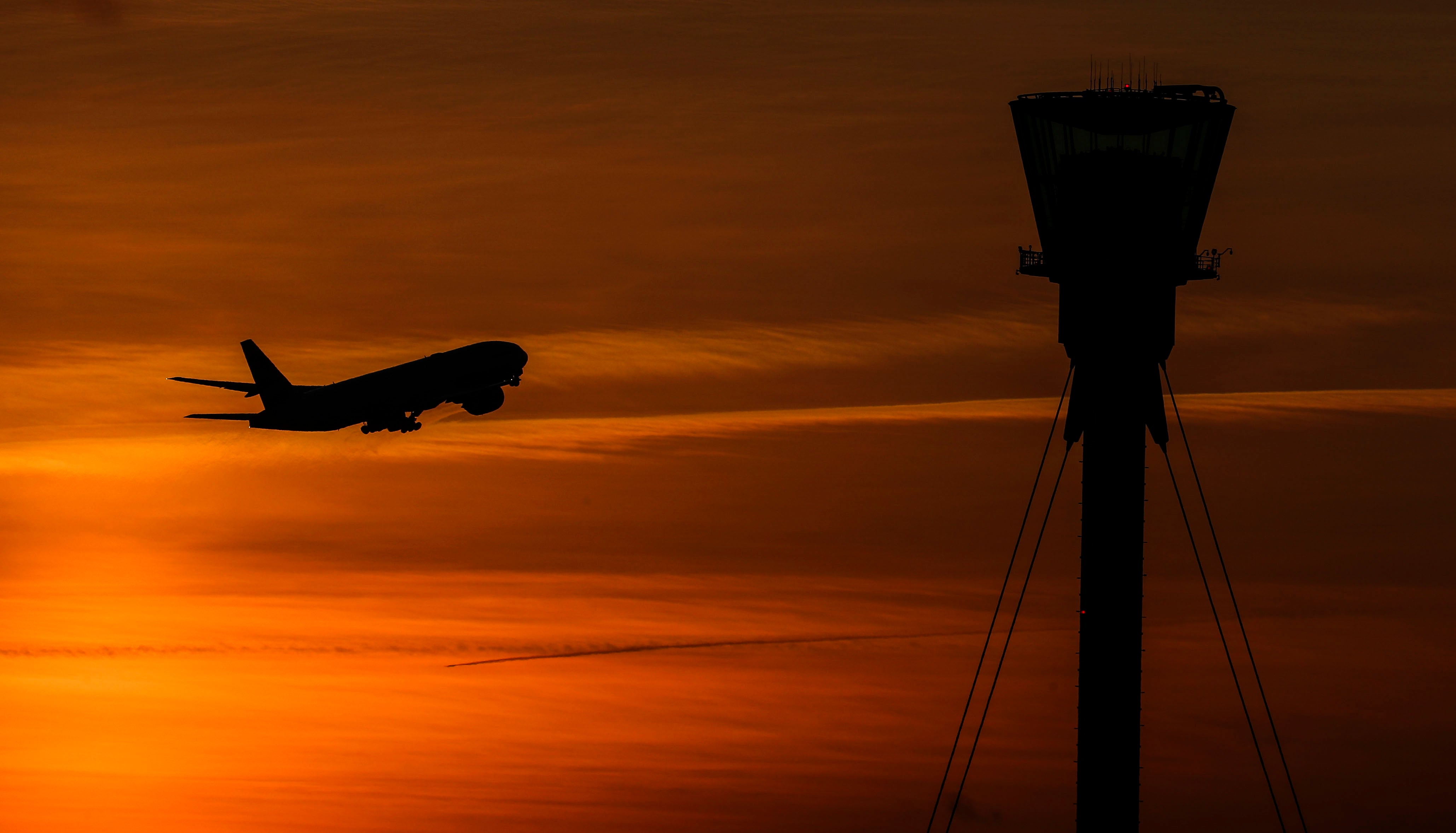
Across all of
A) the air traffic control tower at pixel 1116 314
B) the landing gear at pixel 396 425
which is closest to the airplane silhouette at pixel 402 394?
the landing gear at pixel 396 425

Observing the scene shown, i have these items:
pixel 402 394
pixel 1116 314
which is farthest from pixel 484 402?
pixel 1116 314

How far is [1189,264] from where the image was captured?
112062mm

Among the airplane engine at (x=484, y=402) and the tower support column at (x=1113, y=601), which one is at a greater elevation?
the airplane engine at (x=484, y=402)

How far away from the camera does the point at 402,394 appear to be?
577 ft

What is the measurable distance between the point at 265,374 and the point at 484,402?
94.6 feet

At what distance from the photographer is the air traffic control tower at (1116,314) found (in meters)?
107

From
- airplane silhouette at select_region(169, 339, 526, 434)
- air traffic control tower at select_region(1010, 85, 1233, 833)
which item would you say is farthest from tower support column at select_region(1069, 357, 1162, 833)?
airplane silhouette at select_region(169, 339, 526, 434)

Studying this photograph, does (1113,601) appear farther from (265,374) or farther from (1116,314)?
(265,374)

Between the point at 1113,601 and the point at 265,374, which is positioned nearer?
the point at 1113,601

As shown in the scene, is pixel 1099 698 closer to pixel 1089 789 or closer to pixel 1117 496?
pixel 1089 789

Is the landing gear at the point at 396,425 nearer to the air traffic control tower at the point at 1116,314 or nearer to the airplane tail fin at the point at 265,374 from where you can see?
the airplane tail fin at the point at 265,374

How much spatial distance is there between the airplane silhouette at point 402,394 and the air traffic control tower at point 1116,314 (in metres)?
82.9

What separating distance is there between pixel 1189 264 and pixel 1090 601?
24292mm

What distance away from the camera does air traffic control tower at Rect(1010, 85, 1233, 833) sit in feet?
352
